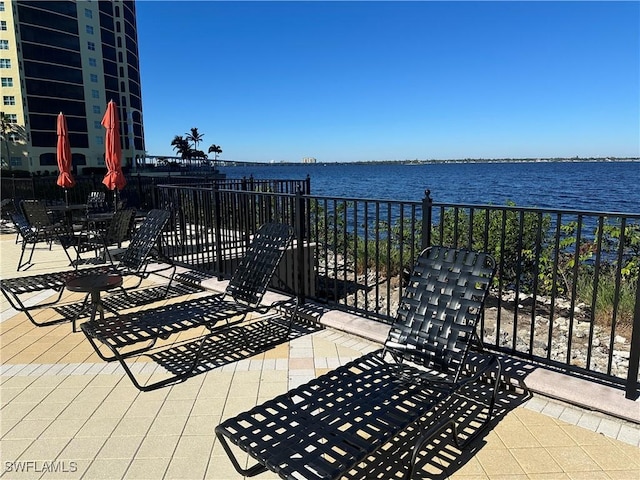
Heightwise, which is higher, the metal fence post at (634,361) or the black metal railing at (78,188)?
the black metal railing at (78,188)

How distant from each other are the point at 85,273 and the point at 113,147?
313 cm

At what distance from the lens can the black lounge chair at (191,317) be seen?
3.21 m

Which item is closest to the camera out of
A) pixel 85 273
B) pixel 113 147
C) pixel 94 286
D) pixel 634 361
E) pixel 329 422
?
pixel 329 422

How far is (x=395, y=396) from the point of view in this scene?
2.25 metres

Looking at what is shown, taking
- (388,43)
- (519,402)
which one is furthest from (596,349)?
(388,43)

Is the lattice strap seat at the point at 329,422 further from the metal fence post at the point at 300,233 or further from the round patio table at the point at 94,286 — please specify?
the round patio table at the point at 94,286

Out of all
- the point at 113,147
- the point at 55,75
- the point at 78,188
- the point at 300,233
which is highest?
the point at 55,75

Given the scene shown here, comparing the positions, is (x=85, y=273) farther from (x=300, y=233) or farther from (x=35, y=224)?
(x=35, y=224)

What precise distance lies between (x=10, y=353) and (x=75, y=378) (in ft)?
3.19

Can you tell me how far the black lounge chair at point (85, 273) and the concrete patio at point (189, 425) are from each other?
0.78 metres

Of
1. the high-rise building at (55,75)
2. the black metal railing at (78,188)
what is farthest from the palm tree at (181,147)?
the black metal railing at (78,188)

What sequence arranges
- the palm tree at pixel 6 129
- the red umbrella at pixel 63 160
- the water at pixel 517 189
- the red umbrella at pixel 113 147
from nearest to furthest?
the red umbrella at pixel 113 147 < the red umbrella at pixel 63 160 < the water at pixel 517 189 < the palm tree at pixel 6 129

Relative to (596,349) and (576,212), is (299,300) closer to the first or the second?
(576,212)

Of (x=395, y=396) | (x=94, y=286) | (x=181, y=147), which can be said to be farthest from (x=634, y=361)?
(x=181, y=147)
